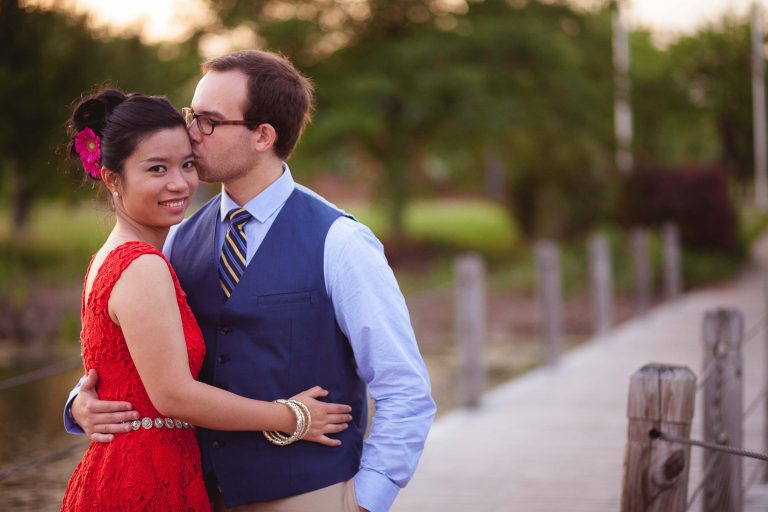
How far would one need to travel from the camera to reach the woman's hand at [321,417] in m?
2.71

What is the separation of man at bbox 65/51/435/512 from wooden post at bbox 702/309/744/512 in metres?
2.29

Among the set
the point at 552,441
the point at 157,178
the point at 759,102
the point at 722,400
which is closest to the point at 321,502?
the point at 157,178

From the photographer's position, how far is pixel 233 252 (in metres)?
2.83

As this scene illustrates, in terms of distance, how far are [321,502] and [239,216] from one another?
0.71 meters

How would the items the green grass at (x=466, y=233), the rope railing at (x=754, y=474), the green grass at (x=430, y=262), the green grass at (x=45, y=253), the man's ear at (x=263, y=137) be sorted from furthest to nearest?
1. the green grass at (x=466, y=233)
2. the green grass at (x=430, y=262)
3. the green grass at (x=45, y=253)
4. the rope railing at (x=754, y=474)
5. the man's ear at (x=263, y=137)

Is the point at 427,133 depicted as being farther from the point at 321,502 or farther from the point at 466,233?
the point at 321,502

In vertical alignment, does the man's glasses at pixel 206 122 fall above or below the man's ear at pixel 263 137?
above

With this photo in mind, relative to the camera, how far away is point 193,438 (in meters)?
2.82

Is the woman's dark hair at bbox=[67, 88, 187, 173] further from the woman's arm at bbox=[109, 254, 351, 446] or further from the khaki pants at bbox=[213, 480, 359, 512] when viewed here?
the khaki pants at bbox=[213, 480, 359, 512]

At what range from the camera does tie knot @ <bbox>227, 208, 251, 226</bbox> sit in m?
2.84

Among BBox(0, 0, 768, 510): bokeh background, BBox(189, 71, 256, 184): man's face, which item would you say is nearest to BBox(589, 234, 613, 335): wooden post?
BBox(0, 0, 768, 510): bokeh background

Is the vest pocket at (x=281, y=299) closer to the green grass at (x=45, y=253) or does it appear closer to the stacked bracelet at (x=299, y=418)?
the stacked bracelet at (x=299, y=418)

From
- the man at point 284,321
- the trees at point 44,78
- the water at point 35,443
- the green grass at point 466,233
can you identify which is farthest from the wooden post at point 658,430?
the green grass at point 466,233

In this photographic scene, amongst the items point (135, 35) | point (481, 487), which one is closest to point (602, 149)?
point (135, 35)
